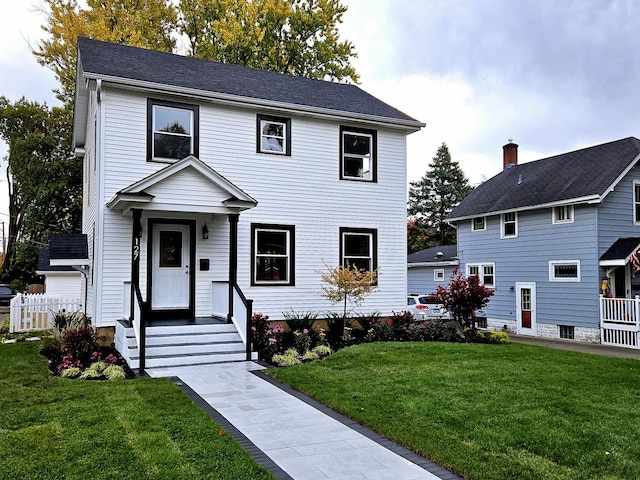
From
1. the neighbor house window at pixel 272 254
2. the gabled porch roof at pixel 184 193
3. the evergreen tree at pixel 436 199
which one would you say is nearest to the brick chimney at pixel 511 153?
the evergreen tree at pixel 436 199

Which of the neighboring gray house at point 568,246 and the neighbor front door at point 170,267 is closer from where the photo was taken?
the neighbor front door at point 170,267

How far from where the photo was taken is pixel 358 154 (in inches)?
560

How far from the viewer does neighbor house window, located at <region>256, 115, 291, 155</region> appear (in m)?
13.1

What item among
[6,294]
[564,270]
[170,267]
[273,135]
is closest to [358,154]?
[273,135]

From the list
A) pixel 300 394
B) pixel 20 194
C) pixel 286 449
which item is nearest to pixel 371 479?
pixel 286 449

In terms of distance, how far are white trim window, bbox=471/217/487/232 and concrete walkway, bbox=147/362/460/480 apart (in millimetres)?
17444

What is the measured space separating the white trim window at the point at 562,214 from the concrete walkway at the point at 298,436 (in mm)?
15183

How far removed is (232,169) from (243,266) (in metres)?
2.41

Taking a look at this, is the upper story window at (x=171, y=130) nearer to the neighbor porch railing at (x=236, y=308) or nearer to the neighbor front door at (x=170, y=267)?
the neighbor front door at (x=170, y=267)

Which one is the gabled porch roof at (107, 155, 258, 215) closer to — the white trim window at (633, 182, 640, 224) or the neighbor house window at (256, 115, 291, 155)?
the neighbor house window at (256, 115, 291, 155)

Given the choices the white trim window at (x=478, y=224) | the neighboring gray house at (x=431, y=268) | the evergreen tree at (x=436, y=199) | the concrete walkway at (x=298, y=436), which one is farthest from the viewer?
the evergreen tree at (x=436, y=199)

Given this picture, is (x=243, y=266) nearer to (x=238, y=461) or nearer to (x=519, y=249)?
(x=238, y=461)

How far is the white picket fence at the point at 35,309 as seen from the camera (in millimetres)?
16062

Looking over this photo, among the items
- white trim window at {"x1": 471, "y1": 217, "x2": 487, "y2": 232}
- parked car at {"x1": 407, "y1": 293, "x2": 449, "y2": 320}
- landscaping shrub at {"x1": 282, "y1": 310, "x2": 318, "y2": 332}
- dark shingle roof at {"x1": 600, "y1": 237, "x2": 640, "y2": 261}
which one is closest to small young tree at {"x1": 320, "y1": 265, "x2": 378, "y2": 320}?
landscaping shrub at {"x1": 282, "y1": 310, "x2": 318, "y2": 332}
